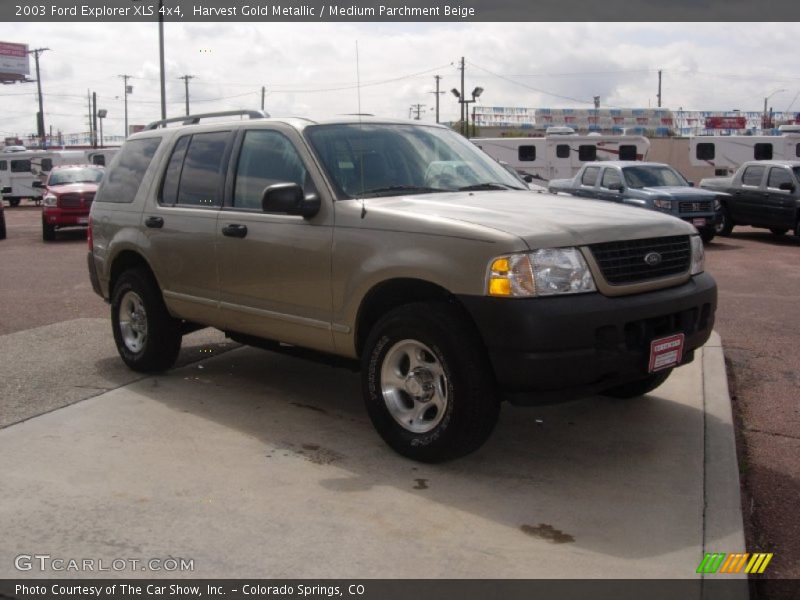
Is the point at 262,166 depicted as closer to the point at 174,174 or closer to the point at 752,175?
the point at 174,174

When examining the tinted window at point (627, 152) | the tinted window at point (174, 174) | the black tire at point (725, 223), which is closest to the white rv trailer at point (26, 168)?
the tinted window at point (627, 152)

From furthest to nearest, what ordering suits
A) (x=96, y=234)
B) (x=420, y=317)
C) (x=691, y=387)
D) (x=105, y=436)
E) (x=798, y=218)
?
(x=798, y=218) → (x=96, y=234) → (x=691, y=387) → (x=105, y=436) → (x=420, y=317)

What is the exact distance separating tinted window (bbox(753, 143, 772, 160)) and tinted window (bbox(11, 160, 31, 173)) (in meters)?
30.0

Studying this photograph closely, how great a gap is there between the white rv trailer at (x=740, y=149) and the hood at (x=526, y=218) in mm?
25079

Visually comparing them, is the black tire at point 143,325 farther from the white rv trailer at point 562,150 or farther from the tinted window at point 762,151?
the tinted window at point 762,151

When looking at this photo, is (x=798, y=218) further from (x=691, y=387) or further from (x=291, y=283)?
(x=291, y=283)

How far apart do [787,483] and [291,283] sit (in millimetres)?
2936

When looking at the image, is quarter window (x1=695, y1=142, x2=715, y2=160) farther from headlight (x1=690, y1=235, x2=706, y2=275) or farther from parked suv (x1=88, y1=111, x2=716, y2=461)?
headlight (x1=690, y1=235, x2=706, y2=275)

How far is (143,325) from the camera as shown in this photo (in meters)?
6.49

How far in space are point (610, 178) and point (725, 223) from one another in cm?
355

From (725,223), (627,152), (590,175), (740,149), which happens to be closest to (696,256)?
(590,175)

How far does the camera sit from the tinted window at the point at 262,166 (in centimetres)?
527
